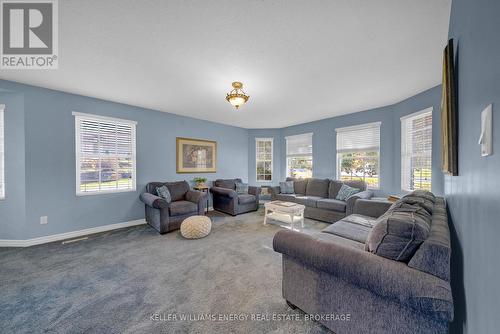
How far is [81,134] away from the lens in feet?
11.5

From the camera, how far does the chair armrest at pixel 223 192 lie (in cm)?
465

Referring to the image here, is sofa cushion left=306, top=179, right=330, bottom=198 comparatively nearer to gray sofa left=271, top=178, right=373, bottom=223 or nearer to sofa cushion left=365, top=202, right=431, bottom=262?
gray sofa left=271, top=178, right=373, bottom=223

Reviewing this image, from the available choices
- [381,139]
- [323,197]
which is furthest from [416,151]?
[323,197]

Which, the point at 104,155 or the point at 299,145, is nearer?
the point at 104,155

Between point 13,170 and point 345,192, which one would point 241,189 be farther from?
point 13,170

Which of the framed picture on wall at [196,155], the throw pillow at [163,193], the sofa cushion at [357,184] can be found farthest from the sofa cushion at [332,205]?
Result: the throw pillow at [163,193]

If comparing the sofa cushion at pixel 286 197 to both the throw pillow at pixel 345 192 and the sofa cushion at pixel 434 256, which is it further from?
the sofa cushion at pixel 434 256

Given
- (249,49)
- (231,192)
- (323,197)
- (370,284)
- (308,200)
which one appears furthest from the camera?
(323,197)

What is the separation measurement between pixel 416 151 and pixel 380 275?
11.6 feet

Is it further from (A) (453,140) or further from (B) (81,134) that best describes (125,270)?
(A) (453,140)

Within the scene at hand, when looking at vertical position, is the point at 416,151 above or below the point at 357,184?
above

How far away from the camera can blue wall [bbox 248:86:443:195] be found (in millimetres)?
3064

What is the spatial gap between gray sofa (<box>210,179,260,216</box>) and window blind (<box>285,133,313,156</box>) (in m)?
1.93

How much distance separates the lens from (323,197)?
4.78 m
